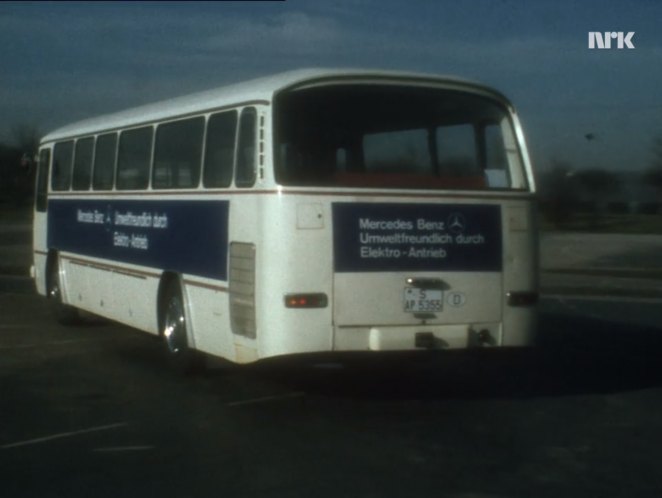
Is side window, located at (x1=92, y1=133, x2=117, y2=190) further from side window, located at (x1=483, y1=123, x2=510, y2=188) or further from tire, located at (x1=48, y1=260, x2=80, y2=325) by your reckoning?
side window, located at (x1=483, y1=123, x2=510, y2=188)

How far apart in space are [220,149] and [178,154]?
1321 millimetres

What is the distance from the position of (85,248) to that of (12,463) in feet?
28.0

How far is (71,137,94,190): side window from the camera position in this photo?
17.4 meters

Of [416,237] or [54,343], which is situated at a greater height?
[416,237]

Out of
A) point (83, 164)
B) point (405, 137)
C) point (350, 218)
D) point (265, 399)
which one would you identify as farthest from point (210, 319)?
point (83, 164)

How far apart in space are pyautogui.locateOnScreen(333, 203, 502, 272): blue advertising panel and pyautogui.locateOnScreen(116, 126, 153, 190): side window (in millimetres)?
4139

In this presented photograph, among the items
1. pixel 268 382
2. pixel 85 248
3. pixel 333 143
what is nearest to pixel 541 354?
pixel 268 382

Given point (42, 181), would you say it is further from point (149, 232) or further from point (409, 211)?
point (409, 211)

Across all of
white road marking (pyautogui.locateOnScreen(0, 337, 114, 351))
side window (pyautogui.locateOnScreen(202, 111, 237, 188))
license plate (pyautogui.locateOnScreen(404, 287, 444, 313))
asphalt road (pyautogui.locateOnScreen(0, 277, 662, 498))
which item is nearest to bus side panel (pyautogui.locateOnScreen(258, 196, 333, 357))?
asphalt road (pyautogui.locateOnScreen(0, 277, 662, 498))

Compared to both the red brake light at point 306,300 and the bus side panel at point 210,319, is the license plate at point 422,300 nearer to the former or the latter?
the red brake light at point 306,300

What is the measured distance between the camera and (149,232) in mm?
14617

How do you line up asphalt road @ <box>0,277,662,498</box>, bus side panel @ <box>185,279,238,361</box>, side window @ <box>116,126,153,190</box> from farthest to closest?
side window @ <box>116,126,153,190</box> < bus side panel @ <box>185,279,238,361</box> < asphalt road @ <box>0,277,662,498</box>

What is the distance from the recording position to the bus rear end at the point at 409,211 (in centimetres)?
1120

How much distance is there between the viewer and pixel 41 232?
20.0m
